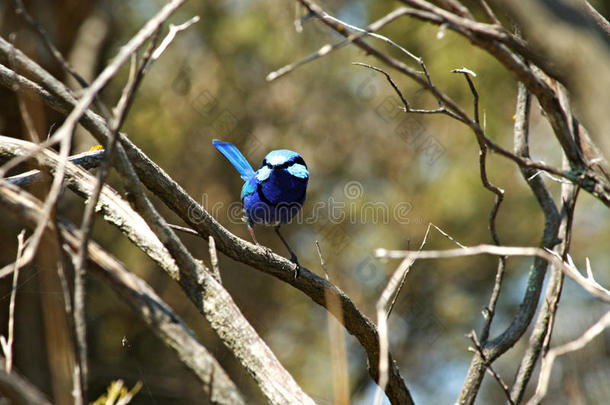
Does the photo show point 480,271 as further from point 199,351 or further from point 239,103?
point 199,351

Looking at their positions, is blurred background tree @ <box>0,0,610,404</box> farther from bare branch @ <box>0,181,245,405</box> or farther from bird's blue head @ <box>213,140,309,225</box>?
bare branch @ <box>0,181,245,405</box>

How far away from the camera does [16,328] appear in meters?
6.37

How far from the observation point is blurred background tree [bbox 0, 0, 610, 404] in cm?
719

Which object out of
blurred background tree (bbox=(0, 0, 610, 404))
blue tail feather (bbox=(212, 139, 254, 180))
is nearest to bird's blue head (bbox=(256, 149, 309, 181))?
blue tail feather (bbox=(212, 139, 254, 180))

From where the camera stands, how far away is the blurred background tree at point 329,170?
23.6ft

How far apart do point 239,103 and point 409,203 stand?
2548 mm

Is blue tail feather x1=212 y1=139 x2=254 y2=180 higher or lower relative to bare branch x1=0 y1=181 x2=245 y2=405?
higher

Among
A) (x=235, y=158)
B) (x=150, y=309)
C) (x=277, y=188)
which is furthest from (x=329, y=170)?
(x=150, y=309)

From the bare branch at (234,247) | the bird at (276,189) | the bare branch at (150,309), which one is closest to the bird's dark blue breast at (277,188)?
the bird at (276,189)

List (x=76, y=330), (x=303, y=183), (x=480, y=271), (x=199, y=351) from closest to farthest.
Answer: (x=76, y=330), (x=199, y=351), (x=303, y=183), (x=480, y=271)

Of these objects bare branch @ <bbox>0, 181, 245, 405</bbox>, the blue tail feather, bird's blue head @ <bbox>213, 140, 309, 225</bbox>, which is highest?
the blue tail feather

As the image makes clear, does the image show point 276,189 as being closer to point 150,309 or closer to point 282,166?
point 282,166

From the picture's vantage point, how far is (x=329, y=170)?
775 centimetres

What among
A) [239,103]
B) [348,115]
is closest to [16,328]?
[239,103]
